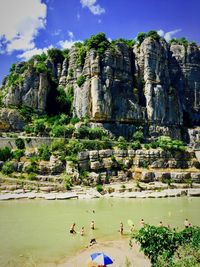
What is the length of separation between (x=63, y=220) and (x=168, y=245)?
1402 cm

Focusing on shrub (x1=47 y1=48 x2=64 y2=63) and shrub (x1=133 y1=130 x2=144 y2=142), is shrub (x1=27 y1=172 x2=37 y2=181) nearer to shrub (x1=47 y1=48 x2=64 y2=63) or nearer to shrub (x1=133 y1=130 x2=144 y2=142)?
shrub (x1=133 y1=130 x2=144 y2=142)

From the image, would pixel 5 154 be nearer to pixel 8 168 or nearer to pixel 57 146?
pixel 8 168

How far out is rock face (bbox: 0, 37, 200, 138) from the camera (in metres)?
61.8

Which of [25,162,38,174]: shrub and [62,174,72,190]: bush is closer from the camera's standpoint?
[62,174,72,190]: bush

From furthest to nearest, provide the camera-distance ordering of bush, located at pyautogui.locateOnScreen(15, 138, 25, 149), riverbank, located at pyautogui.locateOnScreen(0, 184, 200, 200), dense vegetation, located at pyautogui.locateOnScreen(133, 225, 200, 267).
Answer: bush, located at pyautogui.locateOnScreen(15, 138, 25, 149), riverbank, located at pyautogui.locateOnScreen(0, 184, 200, 200), dense vegetation, located at pyautogui.locateOnScreen(133, 225, 200, 267)

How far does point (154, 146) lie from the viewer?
50.2m

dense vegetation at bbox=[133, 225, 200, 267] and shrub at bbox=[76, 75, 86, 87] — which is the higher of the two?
shrub at bbox=[76, 75, 86, 87]

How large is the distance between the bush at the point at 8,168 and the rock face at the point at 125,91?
20432 millimetres

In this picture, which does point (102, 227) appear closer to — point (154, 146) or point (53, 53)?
point (154, 146)

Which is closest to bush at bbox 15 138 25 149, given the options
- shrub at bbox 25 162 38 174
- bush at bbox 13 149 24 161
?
bush at bbox 13 149 24 161

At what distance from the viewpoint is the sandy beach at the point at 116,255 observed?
16.6 m

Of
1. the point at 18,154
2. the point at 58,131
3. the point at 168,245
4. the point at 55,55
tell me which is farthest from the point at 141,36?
the point at 168,245

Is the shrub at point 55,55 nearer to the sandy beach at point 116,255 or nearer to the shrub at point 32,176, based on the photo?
the shrub at point 32,176

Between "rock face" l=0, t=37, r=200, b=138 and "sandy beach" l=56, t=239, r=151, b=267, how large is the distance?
41519 mm
